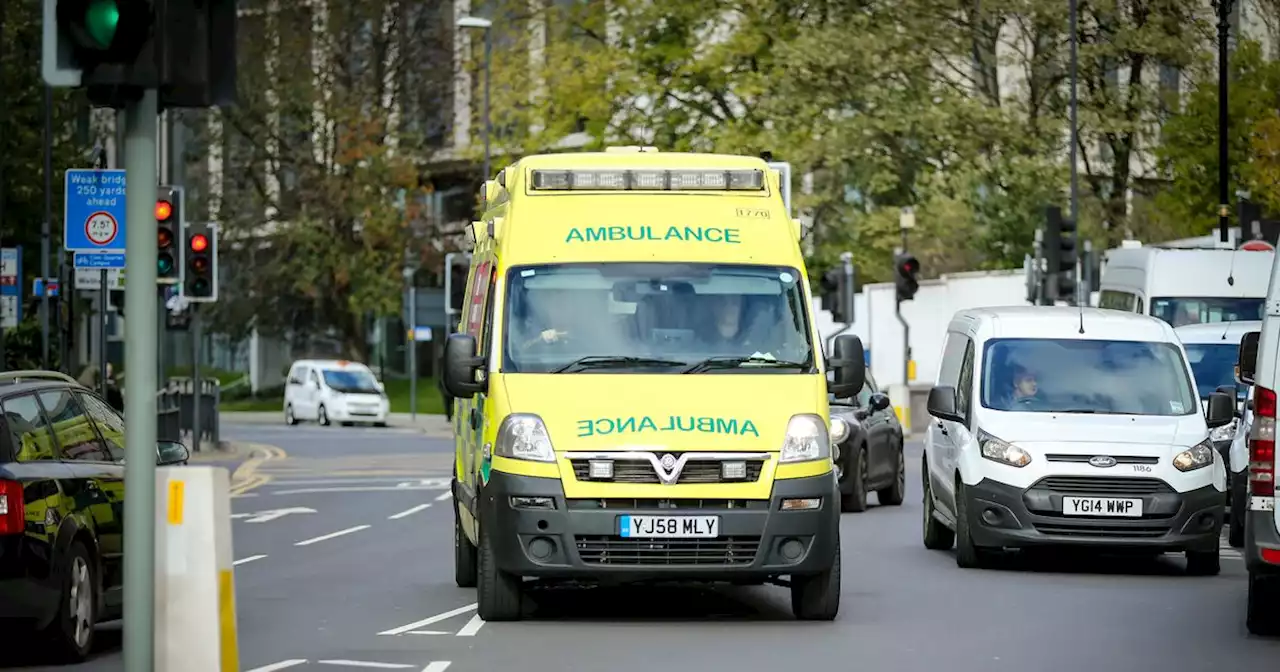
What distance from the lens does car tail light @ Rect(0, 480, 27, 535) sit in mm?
12367

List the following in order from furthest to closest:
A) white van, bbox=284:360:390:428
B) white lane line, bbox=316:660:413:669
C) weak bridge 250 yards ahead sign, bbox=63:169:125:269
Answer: white van, bbox=284:360:390:428
weak bridge 250 yards ahead sign, bbox=63:169:125:269
white lane line, bbox=316:660:413:669

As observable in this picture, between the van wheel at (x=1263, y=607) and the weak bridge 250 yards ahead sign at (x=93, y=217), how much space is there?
14037mm

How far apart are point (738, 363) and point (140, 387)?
653cm

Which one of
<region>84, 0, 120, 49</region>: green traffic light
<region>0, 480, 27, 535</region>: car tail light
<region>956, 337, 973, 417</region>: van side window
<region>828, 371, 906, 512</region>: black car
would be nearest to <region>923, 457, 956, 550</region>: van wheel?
<region>956, 337, 973, 417</region>: van side window

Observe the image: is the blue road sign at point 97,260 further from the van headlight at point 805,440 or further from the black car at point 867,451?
the van headlight at point 805,440

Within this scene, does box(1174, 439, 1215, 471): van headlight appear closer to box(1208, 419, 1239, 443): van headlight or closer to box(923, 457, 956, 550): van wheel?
box(923, 457, 956, 550): van wheel

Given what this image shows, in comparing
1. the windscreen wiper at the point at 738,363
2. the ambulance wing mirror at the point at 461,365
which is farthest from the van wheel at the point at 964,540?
the ambulance wing mirror at the point at 461,365

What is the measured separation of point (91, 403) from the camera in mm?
14461

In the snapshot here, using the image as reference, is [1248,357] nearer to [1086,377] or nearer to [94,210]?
[1086,377]

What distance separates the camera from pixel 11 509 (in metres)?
12.4

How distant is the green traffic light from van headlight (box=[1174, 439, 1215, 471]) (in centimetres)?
1099

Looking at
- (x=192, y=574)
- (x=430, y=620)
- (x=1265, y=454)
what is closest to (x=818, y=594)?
(x=430, y=620)

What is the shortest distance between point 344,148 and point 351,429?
45.1 ft

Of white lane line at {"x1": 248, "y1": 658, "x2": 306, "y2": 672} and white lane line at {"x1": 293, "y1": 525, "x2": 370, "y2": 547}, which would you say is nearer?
white lane line at {"x1": 248, "y1": 658, "x2": 306, "y2": 672}
